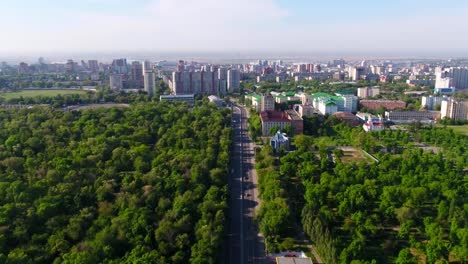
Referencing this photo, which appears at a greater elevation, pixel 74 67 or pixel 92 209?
pixel 74 67

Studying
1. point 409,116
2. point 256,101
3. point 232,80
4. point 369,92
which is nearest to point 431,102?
point 409,116

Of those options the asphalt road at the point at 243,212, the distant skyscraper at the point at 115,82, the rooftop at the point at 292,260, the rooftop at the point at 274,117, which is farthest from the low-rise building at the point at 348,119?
the distant skyscraper at the point at 115,82

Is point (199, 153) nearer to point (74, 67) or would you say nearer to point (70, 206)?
point (70, 206)

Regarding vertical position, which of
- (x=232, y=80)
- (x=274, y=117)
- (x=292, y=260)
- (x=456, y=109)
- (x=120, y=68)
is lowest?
(x=292, y=260)

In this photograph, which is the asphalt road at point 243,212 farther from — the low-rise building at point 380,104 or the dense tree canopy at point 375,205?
the low-rise building at point 380,104

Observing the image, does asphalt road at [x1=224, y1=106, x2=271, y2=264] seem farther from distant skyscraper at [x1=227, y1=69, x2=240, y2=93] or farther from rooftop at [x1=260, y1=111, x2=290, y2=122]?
distant skyscraper at [x1=227, y1=69, x2=240, y2=93]

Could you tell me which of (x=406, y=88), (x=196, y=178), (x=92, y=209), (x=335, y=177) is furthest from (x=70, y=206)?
(x=406, y=88)

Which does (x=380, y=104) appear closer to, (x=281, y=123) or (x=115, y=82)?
(x=281, y=123)

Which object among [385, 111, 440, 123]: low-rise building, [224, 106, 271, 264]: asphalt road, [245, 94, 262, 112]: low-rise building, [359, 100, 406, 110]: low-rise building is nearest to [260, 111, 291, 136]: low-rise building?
[224, 106, 271, 264]: asphalt road
